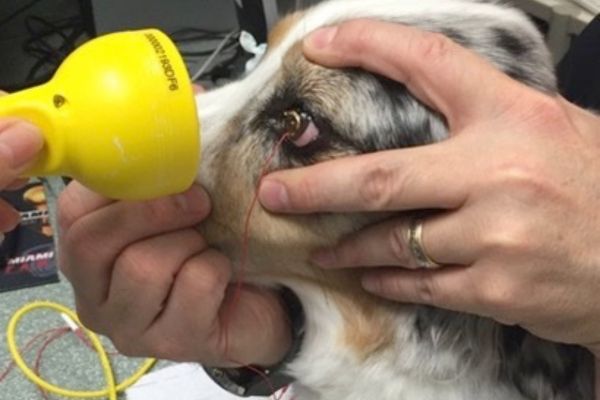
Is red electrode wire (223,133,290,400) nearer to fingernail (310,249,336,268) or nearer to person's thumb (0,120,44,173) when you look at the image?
fingernail (310,249,336,268)

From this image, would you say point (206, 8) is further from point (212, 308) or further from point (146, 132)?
point (146, 132)

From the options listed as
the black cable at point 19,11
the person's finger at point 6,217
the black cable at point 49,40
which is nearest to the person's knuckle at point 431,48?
the person's finger at point 6,217

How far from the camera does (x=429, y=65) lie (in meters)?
0.74

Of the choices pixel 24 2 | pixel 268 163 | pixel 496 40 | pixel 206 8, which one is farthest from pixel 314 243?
pixel 24 2

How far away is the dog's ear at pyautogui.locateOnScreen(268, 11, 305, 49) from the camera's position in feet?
3.10

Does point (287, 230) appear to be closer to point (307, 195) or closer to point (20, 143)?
point (307, 195)

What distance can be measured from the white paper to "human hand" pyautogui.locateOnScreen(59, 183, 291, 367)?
12.3 inches

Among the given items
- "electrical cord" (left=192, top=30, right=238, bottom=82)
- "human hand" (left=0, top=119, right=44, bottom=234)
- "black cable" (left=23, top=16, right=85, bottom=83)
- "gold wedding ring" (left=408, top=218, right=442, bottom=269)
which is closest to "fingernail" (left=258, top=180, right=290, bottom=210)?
"gold wedding ring" (left=408, top=218, right=442, bottom=269)

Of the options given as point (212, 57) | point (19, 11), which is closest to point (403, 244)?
point (212, 57)

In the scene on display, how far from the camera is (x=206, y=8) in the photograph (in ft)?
7.47

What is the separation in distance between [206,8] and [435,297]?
1.66 m

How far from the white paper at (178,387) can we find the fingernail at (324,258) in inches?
17.7

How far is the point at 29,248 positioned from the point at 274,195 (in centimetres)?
87

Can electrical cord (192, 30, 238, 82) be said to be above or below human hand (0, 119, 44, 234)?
below
